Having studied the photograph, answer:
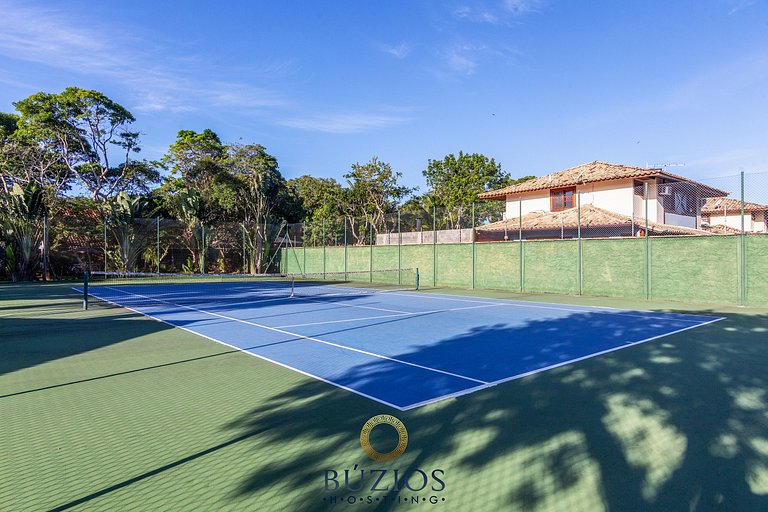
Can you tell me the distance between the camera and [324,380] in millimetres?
5219

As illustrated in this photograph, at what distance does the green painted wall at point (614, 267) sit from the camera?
15.3 meters

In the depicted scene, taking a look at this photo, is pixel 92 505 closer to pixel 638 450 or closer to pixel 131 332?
pixel 638 450

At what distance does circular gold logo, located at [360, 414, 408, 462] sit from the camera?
3.31 meters

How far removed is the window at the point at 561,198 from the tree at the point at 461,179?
39.0 feet

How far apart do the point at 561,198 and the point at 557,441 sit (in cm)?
2610

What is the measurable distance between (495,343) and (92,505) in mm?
5895

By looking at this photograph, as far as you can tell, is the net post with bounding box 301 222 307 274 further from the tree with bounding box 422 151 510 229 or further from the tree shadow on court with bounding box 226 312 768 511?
the tree shadow on court with bounding box 226 312 768 511

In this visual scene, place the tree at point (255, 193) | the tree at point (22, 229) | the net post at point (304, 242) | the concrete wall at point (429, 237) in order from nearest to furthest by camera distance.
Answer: the concrete wall at point (429, 237), the tree at point (22, 229), the net post at point (304, 242), the tree at point (255, 193)

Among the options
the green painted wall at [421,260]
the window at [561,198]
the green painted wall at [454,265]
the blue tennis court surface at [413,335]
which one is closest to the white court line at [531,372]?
the blue tennis court surface at [413,335]

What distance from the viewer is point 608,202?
25406mm

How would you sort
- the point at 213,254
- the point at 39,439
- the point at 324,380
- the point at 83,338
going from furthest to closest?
the point at 213,254 < the point at 83,338 < the point at 324,380 < the point at 39,439

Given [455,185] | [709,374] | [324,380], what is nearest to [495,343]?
[709,374]

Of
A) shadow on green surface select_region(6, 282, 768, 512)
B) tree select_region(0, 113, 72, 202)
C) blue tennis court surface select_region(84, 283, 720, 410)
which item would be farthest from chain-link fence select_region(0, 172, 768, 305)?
shadow on green surface select_region(6, 282, 768, 512)

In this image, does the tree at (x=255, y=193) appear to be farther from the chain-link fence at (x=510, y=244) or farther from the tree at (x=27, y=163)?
the tree at (x=27, y=163)
